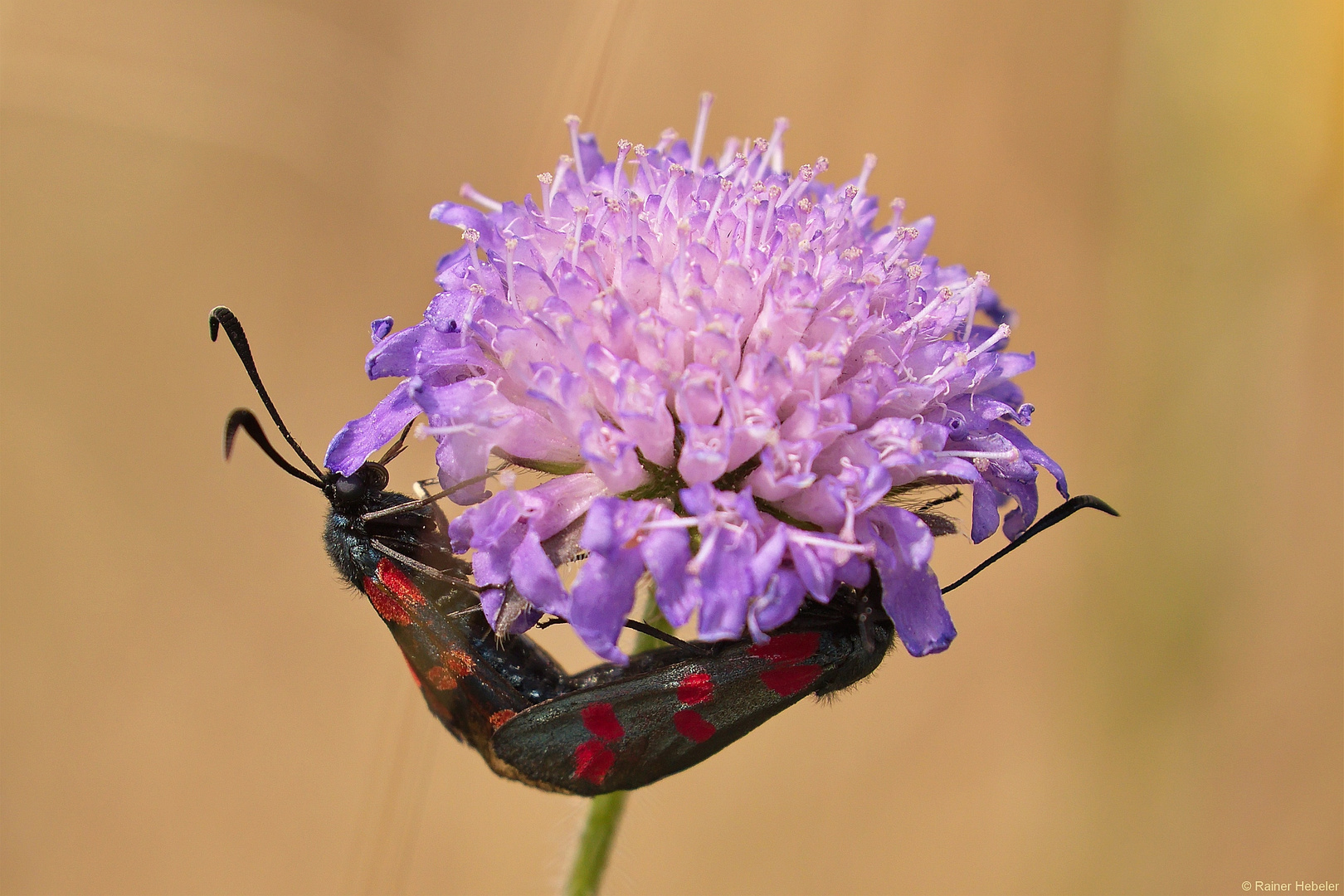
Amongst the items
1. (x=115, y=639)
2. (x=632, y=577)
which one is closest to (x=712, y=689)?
(x=632, y=577)

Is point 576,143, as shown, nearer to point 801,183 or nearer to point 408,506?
point 801,183

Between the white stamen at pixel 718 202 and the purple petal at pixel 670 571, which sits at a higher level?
the white stamen at pixel 718 202

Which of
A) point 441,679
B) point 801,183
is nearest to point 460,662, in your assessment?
point 441,679

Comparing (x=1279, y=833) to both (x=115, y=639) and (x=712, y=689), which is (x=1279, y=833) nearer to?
(x=712, y=689)

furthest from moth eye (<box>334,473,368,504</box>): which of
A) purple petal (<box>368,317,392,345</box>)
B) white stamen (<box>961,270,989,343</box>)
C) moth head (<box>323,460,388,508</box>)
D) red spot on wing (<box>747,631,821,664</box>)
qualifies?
white stamen (<box>961,270,989,343</box>)

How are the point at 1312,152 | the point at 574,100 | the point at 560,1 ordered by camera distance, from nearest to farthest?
the point at 574,100 → the point at 1312,152 → the point at 560,1

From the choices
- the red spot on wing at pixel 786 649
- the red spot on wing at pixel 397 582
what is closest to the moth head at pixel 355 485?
the red spot on wing at pixel 397 582

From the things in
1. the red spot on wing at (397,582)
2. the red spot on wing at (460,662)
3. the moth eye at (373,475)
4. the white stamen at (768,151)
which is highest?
the white stamen at (768,151)

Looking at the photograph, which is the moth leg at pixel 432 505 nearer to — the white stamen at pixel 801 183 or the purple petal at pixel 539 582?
the purple petal at pixel 539 582
